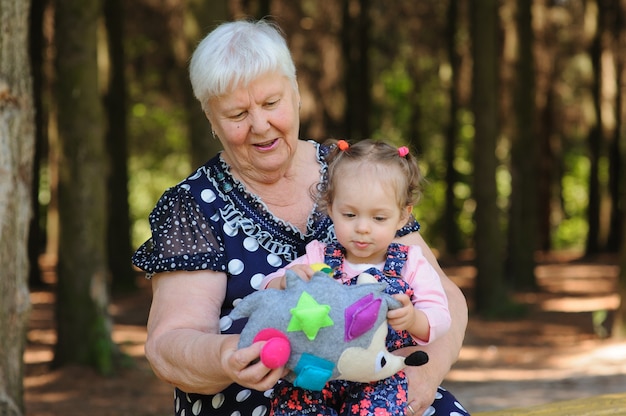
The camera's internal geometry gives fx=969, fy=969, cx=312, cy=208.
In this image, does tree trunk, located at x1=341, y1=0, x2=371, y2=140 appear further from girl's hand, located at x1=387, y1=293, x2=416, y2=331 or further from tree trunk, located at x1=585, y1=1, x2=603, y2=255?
girl's hand, located at x1=387, y1=293, x2=416, y2=331

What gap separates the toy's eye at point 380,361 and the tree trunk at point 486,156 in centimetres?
1071

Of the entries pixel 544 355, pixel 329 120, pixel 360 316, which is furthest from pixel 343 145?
pixel 329 120

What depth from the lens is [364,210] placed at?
9.59 feet

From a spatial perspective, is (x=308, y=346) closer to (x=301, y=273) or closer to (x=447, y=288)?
(x=301, y=273)

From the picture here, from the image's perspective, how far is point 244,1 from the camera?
18.3 meters

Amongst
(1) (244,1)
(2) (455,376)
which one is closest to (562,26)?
(1) (244,1)

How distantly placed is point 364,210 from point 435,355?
2.15ft

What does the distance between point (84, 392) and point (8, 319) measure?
11.6 ft

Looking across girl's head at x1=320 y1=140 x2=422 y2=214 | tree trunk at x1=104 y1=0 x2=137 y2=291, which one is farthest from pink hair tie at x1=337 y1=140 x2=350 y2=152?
tree trunk at x1=104 y1=0 x2=137 y2=291

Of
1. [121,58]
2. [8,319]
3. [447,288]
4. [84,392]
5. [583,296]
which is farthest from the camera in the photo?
[583,296]

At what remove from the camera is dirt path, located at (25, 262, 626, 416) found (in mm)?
8523

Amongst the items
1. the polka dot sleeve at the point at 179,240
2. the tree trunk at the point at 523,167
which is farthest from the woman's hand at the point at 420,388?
the tree trunk at the point at 523,167

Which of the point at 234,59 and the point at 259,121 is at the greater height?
the point at 234,59

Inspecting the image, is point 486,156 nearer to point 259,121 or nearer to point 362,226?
point 259,121
